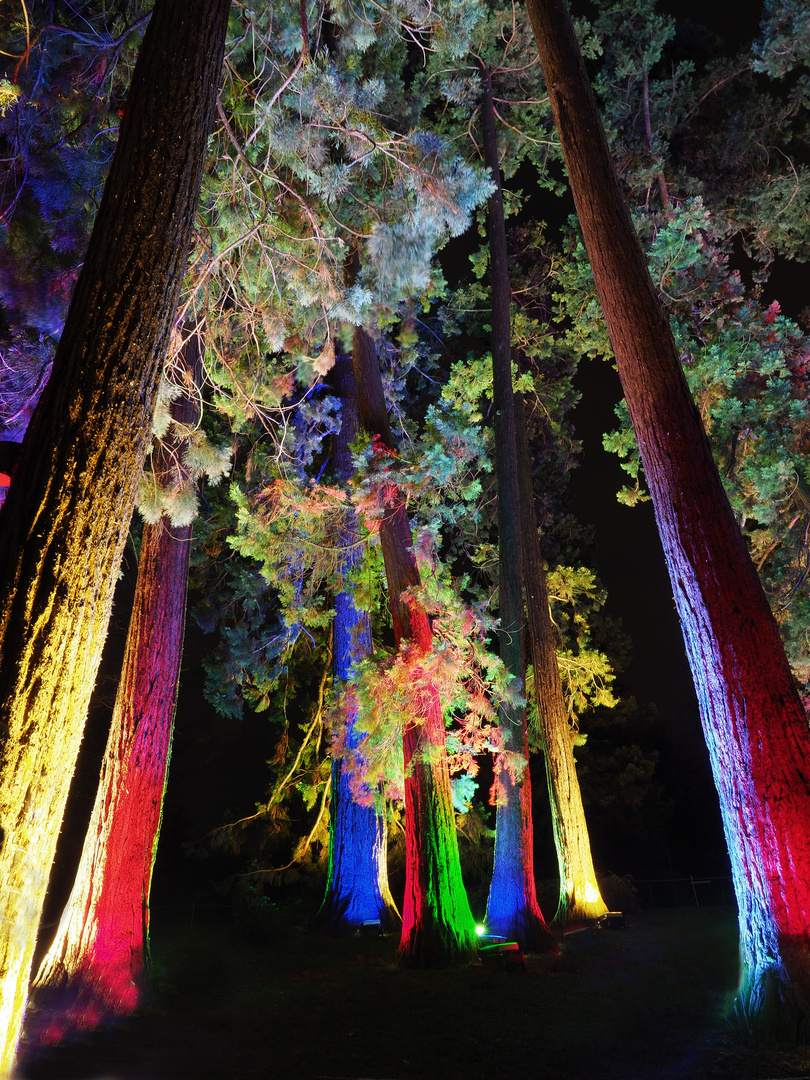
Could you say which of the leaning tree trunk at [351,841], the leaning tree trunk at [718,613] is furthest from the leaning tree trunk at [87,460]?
the leaning tree trunk at [351,841]

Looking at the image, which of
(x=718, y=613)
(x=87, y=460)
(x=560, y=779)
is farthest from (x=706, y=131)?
(x=87, y=460)

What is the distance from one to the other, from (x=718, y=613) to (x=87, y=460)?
4.16 metres

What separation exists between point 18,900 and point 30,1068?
11.3 ft

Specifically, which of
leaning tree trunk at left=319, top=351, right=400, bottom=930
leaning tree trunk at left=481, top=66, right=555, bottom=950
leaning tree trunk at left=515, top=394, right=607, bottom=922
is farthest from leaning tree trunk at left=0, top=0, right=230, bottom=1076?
leaning tree trunk at left=515, top=394, right=607, bottom=922

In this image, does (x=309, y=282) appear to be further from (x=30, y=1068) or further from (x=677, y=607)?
(x=30, y=1068)

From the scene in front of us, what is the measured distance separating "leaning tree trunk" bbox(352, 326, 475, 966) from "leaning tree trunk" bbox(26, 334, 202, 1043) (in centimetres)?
274

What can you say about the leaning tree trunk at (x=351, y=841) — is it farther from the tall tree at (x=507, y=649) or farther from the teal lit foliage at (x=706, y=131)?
the teal lit foliage at (x=706, y=131)

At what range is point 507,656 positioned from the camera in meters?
11.1

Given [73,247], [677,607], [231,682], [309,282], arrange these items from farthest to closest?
[231,682]
[309,282]
[73,247]
[677,607]

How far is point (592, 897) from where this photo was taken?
1247 cm

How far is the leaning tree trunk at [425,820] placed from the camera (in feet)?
26.5

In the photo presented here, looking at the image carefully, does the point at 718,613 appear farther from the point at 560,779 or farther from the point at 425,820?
the point at 560,779

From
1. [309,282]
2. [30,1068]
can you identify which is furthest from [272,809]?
[309,282]

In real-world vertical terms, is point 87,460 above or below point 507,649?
below
